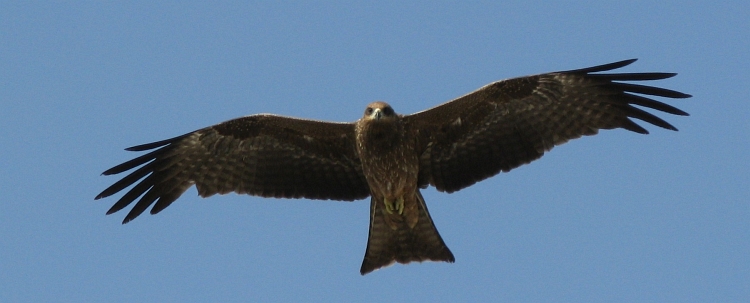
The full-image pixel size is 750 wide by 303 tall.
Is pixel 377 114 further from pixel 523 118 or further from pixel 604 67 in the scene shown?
pixel 604 67

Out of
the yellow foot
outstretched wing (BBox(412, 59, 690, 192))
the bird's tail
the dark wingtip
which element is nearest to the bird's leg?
the yellow foot

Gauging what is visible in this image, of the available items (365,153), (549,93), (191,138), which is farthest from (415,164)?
(191,138)

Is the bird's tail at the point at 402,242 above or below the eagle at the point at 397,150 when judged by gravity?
below

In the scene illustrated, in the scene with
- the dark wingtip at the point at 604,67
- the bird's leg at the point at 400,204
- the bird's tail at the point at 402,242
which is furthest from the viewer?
the bird's tail at the point at 402,242

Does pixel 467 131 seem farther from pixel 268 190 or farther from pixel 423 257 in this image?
pixel 268 190

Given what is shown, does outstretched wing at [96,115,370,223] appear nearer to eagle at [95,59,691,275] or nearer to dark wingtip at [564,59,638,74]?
eagle at [95,59,691,275]

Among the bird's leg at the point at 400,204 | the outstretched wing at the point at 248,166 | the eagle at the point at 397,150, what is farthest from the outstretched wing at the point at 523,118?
the outstretched wing at the point at 248,166

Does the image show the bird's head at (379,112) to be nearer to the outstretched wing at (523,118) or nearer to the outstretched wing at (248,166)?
the outstretched wing at (523,118)

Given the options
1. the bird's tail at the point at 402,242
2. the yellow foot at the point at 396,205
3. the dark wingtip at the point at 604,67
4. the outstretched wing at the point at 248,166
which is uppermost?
the dark wingtip at the point at 604,67
